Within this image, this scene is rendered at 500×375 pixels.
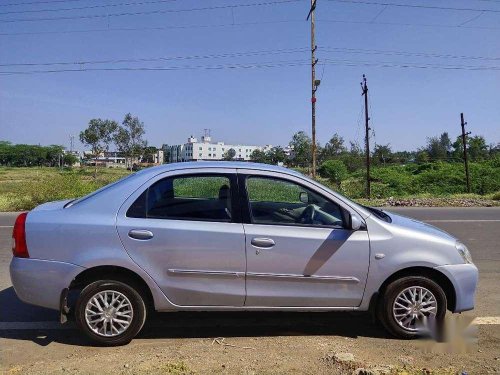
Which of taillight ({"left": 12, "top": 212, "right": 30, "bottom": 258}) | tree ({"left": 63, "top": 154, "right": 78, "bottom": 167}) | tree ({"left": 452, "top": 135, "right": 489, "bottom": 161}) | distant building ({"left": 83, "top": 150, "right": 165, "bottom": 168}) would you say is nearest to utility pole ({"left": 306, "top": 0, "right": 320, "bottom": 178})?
distant building ({"left": 83, "top": 150, "right": 165, "bottom": 168})

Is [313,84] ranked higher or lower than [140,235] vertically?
higher

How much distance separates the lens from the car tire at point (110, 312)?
152 inches

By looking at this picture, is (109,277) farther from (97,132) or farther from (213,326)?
(97,132)

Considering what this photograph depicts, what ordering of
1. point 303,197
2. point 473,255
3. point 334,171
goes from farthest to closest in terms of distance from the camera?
1. point 334,171
2. point 473,255
3. point 303,197

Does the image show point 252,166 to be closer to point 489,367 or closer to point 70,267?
point 70,267

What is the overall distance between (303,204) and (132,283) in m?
1.79

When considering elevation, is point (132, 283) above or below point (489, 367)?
above

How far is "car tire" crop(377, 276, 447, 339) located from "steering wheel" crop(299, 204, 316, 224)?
0.93 metres

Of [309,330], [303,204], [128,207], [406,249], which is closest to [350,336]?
[309,330]

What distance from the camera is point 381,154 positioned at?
58.2 m

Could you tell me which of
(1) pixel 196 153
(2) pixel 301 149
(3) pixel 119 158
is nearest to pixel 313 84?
(1) pixel 196 153

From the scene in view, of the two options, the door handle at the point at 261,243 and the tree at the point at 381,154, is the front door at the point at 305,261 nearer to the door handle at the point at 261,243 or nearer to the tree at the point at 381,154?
the door handle at the point at 261,243

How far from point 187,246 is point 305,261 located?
1.06 metres

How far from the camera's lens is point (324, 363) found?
11.7 feet
